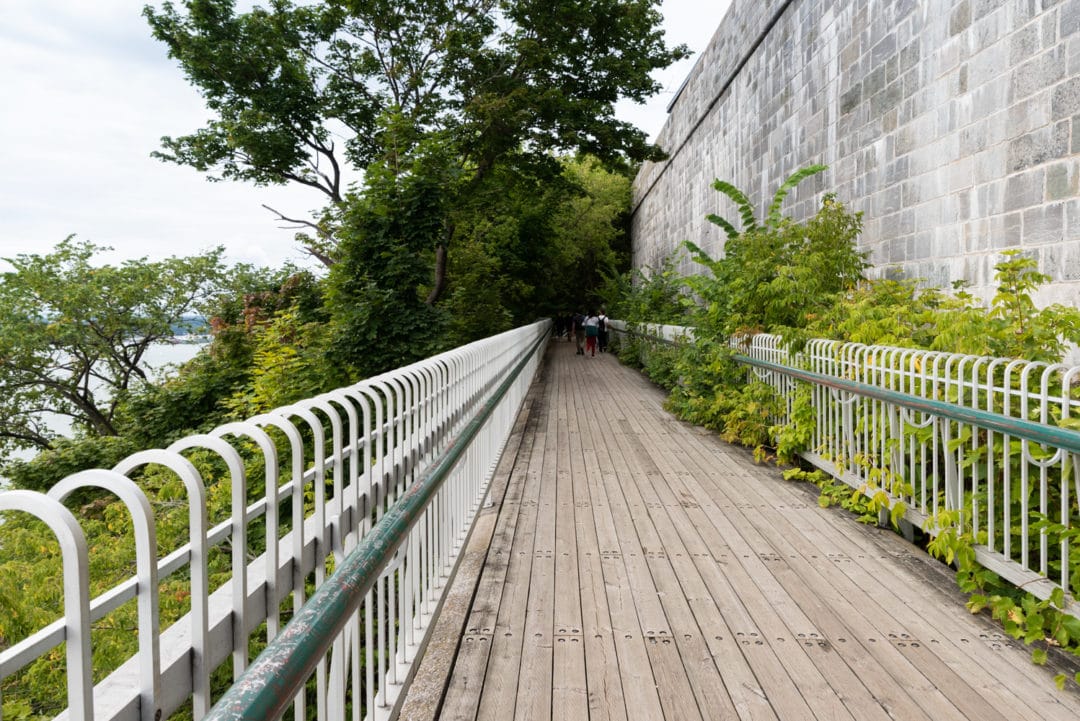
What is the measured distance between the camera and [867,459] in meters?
4.72

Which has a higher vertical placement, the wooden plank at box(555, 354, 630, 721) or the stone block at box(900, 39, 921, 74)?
the stone block at box(900, 39, 921, 74)

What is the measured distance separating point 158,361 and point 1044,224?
33544mm

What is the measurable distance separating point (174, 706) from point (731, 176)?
1444cm

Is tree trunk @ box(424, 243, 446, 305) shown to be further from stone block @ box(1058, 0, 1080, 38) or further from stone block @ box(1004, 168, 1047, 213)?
stone block @ box(1058, 0, 1080, 38)

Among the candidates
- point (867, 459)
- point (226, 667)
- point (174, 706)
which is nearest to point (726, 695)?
point (174, 706)

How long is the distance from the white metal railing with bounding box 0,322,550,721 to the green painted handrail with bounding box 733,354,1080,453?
2.70 metres

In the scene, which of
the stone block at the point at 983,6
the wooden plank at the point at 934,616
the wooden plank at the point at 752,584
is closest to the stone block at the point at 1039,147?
the stone block at the point at 983,6

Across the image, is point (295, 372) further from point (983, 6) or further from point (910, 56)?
point (983, 6)

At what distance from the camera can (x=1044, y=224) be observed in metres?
4.62

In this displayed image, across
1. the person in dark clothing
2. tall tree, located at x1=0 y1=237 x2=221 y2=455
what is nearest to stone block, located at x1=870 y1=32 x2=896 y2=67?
the person in dark clothing

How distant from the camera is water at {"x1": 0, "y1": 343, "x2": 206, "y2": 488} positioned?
27259 millimetres

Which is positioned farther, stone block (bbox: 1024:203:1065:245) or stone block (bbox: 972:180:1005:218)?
stone block (bbox: 972:180:1005:218)

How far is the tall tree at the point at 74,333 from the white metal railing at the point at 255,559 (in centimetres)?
2594

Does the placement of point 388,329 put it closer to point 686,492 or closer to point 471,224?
point 686,492
